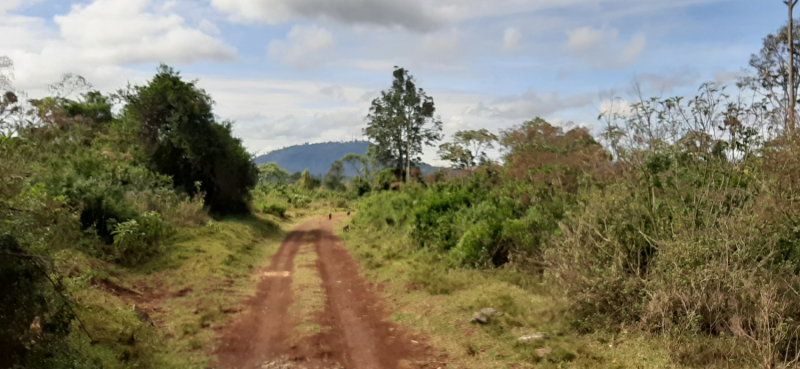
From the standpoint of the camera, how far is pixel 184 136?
2111 centimetres

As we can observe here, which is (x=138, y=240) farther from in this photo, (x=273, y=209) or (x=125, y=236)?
(x=273, y=209)

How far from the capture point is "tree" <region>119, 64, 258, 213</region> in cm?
2108

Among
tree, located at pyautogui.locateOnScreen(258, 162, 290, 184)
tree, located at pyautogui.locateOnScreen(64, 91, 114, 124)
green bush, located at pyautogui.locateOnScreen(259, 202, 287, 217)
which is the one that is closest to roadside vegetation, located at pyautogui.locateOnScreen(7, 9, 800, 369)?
green bush, located at pyautogui.locateOnScreen(259, 202, 287, 217)

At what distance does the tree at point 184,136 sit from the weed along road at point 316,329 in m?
10.8

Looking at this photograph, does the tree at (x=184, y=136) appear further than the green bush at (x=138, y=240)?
Yes

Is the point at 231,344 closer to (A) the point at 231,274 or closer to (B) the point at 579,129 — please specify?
(A) the point at 231,274

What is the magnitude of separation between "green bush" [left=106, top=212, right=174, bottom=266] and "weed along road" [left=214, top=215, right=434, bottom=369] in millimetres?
2561

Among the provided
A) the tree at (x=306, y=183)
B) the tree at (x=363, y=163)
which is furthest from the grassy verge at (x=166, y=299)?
the tree at (x=306, y=183)

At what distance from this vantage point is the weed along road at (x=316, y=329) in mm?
6773

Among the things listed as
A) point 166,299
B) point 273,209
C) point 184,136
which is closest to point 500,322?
point 166,299

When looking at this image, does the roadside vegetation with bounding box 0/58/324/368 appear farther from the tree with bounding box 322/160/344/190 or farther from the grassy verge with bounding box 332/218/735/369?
the tree with bounding box 322/160/344/190

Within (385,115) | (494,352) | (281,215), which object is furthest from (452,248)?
(385,115)

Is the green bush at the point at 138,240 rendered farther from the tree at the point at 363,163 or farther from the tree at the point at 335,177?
the tree at the point at 335,177

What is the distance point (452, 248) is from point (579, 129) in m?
6.80
